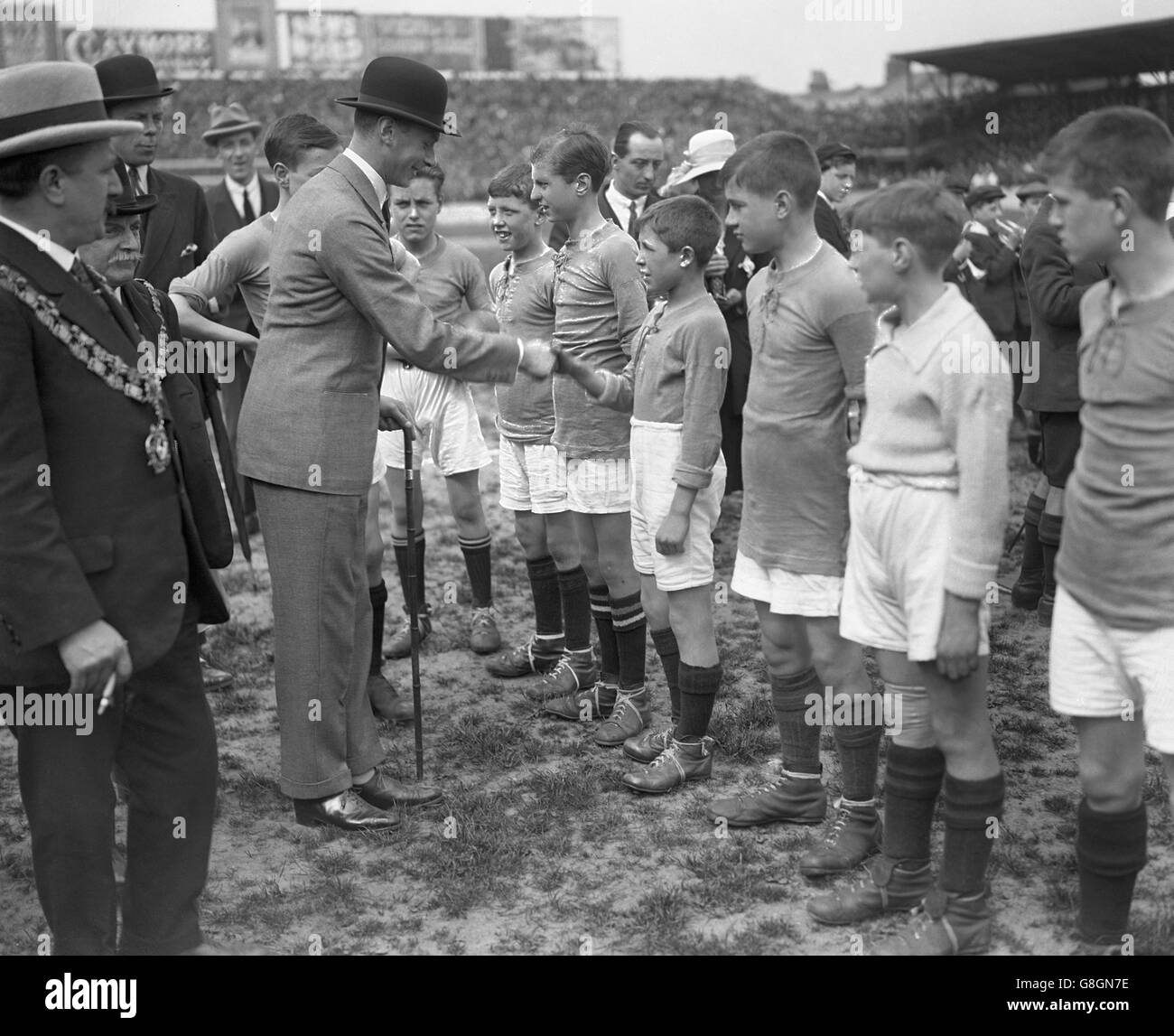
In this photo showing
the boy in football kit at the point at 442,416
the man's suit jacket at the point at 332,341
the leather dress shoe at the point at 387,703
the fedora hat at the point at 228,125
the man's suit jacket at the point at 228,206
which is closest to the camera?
the man's suit jacket at the point at 332,341

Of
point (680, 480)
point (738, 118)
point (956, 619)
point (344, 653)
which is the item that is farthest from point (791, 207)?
point (738, 118)

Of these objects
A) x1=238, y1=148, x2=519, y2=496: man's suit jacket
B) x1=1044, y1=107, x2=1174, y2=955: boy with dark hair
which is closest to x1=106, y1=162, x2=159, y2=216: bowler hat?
x1=238, y1=148, x2=519, y2=496: man's suit jacket

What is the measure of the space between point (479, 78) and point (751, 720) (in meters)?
45.2

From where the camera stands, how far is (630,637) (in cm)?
498

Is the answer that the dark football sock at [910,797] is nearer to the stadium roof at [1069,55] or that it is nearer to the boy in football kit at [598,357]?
the boy in football kit at [598,357]

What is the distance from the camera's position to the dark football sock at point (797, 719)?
4074 millimetres

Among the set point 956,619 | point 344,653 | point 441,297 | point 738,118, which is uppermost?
point 738,118

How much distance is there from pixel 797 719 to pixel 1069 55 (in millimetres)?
26924

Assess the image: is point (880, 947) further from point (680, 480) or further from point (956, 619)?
point (680, 480)

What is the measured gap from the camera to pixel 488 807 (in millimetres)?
4344

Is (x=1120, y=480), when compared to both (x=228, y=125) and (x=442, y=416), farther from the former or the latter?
(x=228, y=125)

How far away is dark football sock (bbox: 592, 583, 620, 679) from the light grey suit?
1.23 meters

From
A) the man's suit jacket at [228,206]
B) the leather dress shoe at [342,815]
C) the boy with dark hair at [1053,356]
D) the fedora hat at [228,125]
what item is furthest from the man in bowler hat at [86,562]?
the fedora hat at [228,125]

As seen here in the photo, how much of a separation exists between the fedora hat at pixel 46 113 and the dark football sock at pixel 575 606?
2876mm
